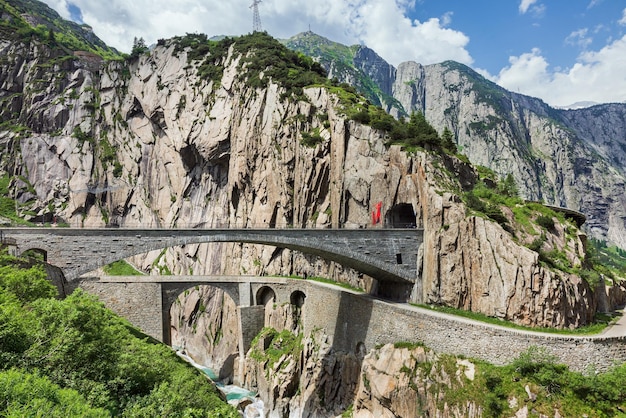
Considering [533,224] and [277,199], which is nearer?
[533,224]

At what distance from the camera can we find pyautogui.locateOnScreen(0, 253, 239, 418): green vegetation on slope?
35.2 ft

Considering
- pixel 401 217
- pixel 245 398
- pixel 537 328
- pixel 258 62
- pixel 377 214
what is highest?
pixel 258 62

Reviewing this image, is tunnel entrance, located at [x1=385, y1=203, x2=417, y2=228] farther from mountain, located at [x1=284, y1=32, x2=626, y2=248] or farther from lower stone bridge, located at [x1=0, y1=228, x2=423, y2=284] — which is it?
mountain, located at [x1=284, y1=32, x2=626, y2=248]

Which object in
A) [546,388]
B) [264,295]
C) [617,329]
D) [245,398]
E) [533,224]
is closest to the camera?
[546,388]

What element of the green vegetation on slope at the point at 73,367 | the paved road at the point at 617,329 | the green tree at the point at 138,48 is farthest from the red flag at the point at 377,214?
the green tree at the point at 138,48

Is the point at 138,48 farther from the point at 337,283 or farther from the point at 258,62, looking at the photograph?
the point at 337,283

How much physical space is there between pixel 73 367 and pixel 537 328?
26.6 metres

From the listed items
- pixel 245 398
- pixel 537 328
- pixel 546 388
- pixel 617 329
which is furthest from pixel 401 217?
pixel 245 398

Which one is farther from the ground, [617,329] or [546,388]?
[617,329]

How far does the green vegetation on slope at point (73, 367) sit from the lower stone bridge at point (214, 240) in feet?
37.2

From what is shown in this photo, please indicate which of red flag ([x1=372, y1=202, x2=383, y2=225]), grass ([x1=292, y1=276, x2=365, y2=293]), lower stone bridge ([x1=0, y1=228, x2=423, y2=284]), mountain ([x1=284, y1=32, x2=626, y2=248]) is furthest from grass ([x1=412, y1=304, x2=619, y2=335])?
mountain ([x1=284, y1=32, x2=626, y2=248])

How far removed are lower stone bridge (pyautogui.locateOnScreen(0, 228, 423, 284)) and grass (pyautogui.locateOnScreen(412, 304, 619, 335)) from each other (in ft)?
13.9

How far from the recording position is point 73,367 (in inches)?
608

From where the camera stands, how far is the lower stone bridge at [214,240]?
31.5 m
